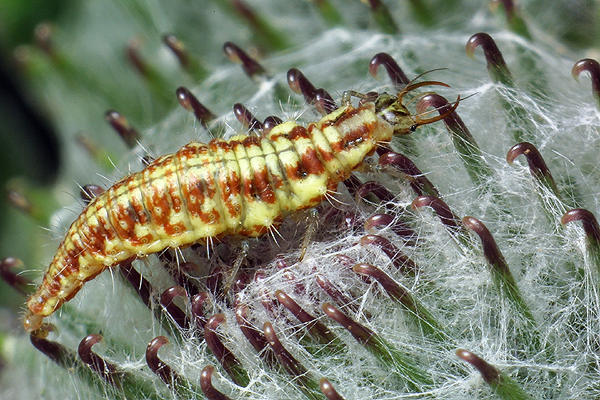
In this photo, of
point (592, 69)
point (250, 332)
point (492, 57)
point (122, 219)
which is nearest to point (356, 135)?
point (492, 57)

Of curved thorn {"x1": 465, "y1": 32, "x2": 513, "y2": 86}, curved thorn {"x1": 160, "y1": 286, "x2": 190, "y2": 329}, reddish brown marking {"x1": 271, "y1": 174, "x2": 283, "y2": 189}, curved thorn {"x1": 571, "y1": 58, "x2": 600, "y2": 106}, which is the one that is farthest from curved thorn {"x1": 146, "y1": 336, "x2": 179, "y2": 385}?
curved thorn {"x1": 571, "y1": 58, "x2": 600, "y2": 106}

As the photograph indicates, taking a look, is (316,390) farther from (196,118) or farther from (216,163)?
(196,118)

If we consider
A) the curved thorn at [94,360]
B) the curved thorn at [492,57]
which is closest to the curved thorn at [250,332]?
the curved thorn at [94,360]

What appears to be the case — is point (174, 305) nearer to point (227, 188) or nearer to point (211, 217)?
point (211, 217)

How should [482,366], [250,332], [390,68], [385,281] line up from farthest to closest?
[390,68], [250,332], [385,281], [482,366]

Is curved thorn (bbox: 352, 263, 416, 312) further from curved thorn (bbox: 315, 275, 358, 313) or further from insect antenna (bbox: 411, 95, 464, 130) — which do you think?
insect antenna (bbox: 411, 95, 464, 130)

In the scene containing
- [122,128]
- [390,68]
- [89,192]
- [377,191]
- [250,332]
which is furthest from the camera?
[122,128]

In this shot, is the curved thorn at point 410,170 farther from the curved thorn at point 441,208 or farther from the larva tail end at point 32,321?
the larva tail end at point 32,321

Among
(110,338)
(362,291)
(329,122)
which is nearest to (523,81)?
(329,122)

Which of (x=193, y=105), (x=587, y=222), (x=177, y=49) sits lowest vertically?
(x=587, y=222)
